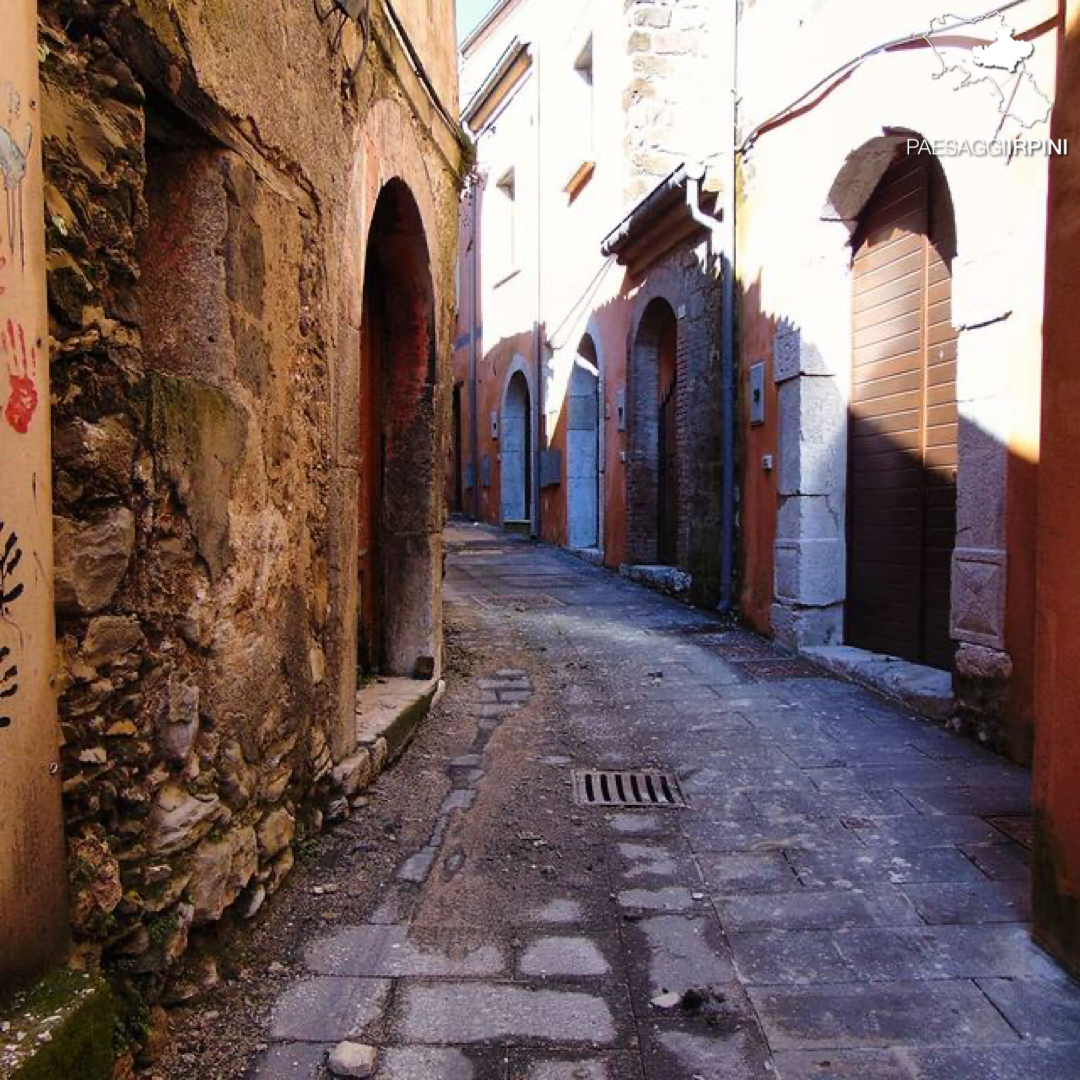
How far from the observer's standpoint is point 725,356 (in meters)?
7.57

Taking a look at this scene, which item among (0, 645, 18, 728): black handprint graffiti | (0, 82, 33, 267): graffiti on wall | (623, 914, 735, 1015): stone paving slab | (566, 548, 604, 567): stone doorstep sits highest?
(0, 82, 33, 267): graffiti on wall

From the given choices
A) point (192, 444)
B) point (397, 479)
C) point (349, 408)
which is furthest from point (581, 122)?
point (192, 444)

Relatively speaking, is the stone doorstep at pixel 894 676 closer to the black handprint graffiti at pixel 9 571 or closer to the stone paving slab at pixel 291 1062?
the stone paving slab at pixel 291 1062

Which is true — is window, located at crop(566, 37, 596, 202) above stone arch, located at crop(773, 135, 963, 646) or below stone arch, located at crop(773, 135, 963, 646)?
above

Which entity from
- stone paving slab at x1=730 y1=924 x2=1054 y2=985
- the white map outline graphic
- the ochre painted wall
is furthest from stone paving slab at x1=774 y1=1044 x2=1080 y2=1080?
the white map outline graphic

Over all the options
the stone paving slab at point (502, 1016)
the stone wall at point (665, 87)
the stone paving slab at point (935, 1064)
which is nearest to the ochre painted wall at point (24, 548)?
the stone paving slab at point (502, 1016)

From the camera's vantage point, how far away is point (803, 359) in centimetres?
622

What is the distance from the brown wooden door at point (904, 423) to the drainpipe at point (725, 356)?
1406mm

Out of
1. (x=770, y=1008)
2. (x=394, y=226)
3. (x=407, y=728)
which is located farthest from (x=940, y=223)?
(x=770, y=1008)

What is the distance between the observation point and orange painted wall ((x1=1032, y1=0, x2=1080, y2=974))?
2305mm

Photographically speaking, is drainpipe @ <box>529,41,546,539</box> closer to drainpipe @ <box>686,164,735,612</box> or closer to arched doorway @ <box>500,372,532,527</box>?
arched doorway @ <box>500,372,532,527</box>

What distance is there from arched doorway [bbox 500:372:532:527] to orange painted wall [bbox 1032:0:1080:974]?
12.8 m

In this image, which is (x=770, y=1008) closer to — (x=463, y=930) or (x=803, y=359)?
(x=463, y=930)

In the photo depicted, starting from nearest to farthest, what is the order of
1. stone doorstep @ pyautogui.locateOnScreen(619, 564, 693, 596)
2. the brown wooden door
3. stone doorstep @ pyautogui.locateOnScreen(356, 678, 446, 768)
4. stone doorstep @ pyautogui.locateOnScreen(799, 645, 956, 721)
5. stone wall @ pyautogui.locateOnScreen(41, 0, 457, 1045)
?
stone wall @ pyautogui.locateOnScreen(41, 0, 457, 1045) < stone doorstep @ pyautogui.locateOnScreen(356, 678, 446, 768) < stone doorstep @ pyautogui.locateOnScreen(799, 645, 956, 721) < the brown wooden door < stone doorstep @ pyautogui.locateOnScreen(619, 564, 693, 596)
